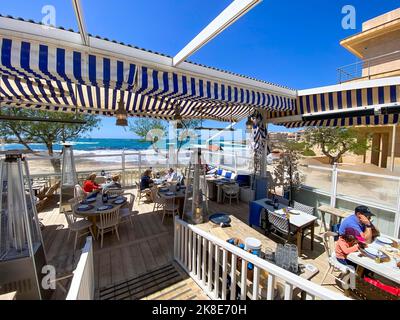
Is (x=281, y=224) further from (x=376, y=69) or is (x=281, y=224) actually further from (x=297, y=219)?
(x=376, y=69)

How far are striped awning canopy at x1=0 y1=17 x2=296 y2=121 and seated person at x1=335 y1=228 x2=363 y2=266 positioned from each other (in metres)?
2.80

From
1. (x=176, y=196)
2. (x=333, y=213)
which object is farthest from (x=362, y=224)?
(x=176, y=196)

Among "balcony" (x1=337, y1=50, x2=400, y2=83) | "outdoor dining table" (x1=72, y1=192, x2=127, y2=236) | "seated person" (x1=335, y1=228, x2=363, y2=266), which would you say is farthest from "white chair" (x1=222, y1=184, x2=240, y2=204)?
"balcony" (x1=337, y1=50, x2=400, y2=83)

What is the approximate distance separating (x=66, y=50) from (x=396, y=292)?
4496 millimetres

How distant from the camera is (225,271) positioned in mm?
2260

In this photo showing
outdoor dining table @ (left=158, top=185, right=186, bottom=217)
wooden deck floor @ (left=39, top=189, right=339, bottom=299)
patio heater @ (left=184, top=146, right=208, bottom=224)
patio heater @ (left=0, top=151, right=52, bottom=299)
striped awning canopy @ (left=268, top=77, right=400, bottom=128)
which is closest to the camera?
patio heater @ (left=0, top=151, right=52, bottom=299)

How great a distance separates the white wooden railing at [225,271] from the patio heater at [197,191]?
357 mm

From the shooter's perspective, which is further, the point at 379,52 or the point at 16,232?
the point at 379,52

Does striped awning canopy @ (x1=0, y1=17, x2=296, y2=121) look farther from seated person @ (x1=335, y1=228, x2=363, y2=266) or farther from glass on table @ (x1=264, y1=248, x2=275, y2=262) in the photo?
seated person @ (x1=335, y1=228, x2=363, y2=266)

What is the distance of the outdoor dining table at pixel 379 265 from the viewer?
223cm

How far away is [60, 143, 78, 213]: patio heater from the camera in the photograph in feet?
18.1

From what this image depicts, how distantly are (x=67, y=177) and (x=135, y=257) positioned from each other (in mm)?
3972

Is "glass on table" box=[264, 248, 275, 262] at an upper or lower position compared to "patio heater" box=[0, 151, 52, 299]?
lower

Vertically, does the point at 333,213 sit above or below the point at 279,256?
below
